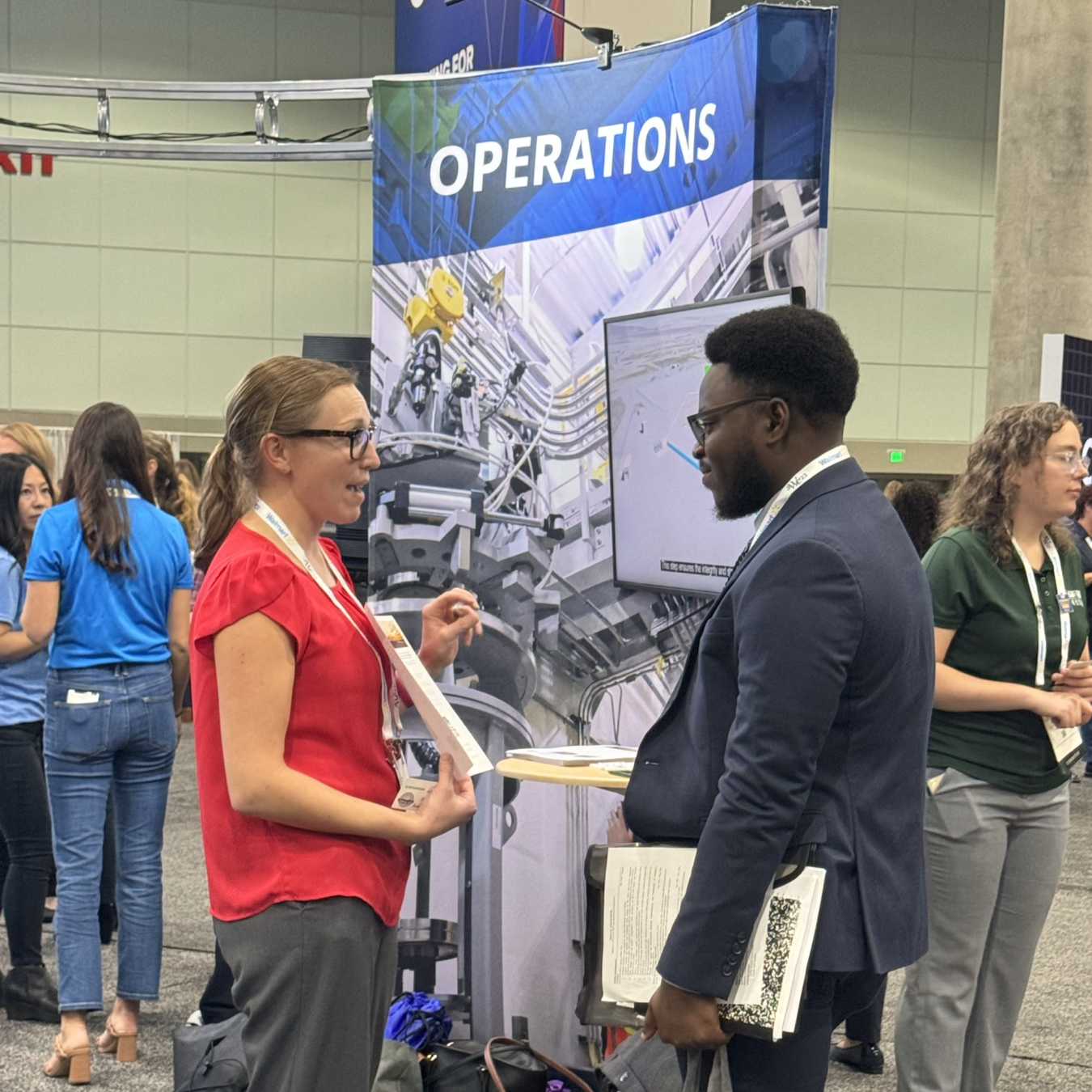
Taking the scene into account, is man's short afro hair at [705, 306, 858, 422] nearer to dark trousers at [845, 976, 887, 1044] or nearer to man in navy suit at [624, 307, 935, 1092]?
man in navy suit at [624, 307, 935, 1092]

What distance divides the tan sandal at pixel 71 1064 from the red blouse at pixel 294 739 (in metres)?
1.78

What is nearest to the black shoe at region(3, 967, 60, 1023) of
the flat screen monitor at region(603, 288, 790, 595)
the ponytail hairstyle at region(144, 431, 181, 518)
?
the ponytail hairstyle at region(144, 431, 181, 518)

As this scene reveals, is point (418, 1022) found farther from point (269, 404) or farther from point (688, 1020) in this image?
point (269, 404)

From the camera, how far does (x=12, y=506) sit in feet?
12.4

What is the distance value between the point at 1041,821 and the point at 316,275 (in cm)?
1142

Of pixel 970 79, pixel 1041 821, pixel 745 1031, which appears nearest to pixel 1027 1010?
pixel 1041 821

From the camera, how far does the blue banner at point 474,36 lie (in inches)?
149

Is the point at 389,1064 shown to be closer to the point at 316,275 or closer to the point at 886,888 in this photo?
the point at 886,888

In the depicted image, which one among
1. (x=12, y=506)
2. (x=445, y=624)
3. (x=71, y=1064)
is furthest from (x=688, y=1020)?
(x=12, y=506)

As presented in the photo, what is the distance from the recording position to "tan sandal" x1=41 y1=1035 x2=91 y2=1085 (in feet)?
10.6

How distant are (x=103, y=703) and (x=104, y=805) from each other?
0.27 m

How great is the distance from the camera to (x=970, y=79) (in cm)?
1376

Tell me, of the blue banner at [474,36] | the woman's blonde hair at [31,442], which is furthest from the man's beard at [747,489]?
the woman's blonde hair at [31,442]

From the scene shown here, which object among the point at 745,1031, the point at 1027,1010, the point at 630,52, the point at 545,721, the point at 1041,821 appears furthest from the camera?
the point at 1027,1010
